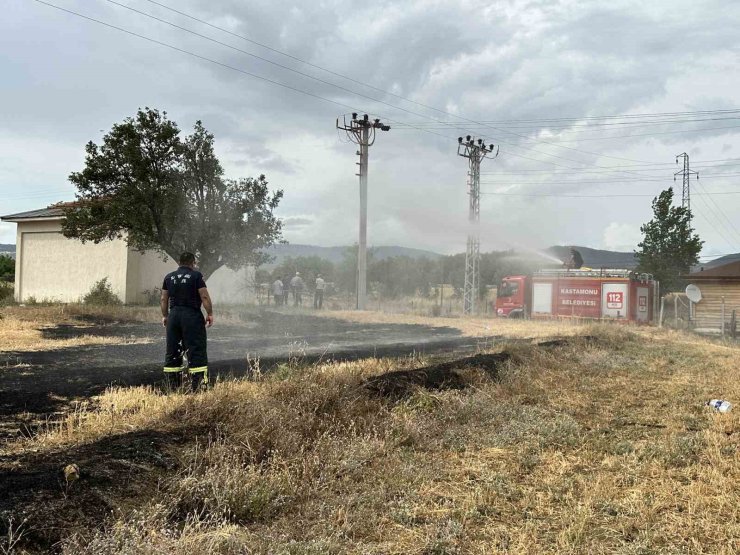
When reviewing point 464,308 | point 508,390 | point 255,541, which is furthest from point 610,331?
point 255,541

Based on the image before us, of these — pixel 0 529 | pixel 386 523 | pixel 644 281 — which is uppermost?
pixel 644 281

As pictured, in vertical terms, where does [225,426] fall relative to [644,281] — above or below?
below

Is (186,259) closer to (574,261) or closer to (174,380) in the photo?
(174,380)

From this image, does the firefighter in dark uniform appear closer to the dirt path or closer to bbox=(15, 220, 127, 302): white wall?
the dirt path

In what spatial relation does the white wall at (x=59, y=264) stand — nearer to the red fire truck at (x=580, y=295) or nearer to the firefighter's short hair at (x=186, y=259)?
the firefighter's short hair at (x=186, y=259)

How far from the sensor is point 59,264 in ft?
75.8

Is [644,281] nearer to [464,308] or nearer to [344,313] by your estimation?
[464,308]

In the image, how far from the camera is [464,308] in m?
28.7

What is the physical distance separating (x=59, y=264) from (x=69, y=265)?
2.09 ft

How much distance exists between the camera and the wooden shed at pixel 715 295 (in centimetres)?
2783

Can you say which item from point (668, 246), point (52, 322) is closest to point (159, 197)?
point (52, 322)

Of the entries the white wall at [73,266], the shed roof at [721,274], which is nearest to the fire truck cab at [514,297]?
the shed roof at [721,274]

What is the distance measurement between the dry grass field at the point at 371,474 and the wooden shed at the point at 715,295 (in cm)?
2515

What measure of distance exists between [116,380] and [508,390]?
5187 mm
